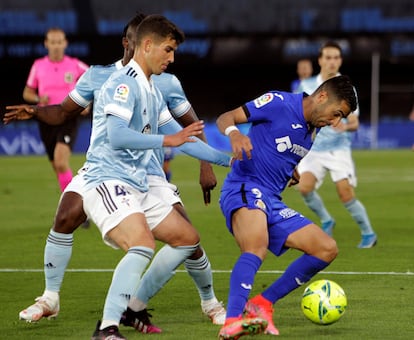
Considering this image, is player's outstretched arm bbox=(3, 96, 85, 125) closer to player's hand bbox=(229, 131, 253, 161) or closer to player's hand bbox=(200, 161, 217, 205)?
player's hand bbox=(200, 161, 217, 205)

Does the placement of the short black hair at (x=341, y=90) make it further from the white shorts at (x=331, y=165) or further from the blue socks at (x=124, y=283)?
the white shorts at (x=331, y=165)

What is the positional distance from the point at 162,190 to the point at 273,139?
0.88 meters

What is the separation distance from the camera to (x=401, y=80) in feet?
122

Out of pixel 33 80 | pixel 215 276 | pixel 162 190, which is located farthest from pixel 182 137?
pixel 33 80

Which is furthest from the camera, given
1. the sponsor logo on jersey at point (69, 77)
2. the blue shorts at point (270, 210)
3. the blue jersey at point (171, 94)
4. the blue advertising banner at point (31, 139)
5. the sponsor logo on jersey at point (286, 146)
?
the blue advertising banner at point (31, 139)

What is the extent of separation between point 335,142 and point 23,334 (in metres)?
6.41

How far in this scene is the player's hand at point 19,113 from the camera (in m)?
7.72

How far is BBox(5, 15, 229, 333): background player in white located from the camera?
761 centimetres

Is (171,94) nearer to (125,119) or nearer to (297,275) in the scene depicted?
(125,119)

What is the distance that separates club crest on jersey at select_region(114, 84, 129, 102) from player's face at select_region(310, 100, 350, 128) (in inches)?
60.1

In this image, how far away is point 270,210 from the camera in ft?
25.1

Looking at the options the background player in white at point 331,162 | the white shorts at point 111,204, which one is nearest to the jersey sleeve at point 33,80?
the background player in white at point 331,162

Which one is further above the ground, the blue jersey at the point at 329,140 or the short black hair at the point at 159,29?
the short black hair at the point at 159,29

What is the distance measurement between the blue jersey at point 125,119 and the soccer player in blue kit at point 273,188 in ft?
1.92
